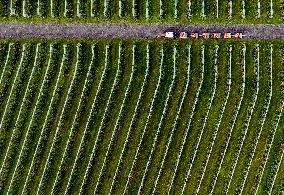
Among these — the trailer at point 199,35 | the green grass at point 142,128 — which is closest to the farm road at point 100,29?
the trailer at point 199,35

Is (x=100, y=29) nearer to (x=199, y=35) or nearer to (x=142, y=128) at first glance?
(x=199, y=35)

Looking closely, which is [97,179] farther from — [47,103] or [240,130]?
[240,130]

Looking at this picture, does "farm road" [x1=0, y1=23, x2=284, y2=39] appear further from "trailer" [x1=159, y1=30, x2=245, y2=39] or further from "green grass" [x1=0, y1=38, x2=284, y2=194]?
"green grass" [x1=0, y1=38, x2=284, y2=194]

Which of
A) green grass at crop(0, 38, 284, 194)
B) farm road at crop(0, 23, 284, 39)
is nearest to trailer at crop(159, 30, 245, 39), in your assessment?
farm road at crop(0, 23, 284, 39)

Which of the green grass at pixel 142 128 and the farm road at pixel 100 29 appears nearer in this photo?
the green grass at pixel 142 128

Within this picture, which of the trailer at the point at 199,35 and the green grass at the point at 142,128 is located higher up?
the trailer at the point at 199,35

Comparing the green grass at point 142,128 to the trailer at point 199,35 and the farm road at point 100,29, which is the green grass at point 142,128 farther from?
the trailer at point 199,35

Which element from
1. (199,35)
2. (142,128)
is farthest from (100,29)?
(142,128)

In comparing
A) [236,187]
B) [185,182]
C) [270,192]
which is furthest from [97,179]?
[270,192]
